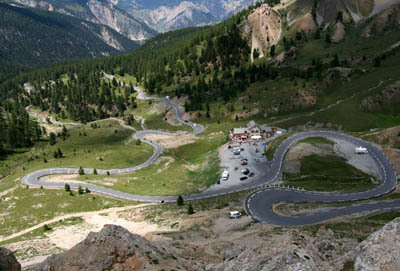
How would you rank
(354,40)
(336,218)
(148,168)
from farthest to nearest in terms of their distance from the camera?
1. (354,40)
2. (148,168)
3. (336,218)

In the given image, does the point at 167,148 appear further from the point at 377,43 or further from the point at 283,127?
the point at 377,43

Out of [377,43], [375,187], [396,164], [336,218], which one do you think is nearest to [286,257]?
[336,218]

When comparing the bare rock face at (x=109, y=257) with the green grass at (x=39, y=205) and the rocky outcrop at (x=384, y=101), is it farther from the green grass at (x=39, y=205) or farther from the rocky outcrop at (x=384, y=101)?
the rocky outcrop at (x=384, y=101)

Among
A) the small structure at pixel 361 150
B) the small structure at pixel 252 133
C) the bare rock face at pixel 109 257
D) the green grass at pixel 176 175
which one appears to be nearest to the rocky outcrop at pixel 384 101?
the small structure at pixel 252 133

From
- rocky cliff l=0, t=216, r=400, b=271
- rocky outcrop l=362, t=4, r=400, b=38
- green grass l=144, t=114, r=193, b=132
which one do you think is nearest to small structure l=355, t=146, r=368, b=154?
rocky cliff l=0, t=216, r=400, b=271

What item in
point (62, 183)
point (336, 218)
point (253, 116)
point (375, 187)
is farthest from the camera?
point (253, 116)

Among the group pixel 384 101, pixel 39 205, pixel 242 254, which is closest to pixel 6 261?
pixel 242 254

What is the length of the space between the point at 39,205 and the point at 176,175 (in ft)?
136

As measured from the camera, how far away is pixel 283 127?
414 feet

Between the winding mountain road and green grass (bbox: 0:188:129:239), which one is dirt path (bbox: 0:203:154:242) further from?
the winding mountain road

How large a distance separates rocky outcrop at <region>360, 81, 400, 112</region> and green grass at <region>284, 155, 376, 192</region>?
5308 cm

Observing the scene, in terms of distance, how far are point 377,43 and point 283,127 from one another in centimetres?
10374

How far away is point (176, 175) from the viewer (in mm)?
98688

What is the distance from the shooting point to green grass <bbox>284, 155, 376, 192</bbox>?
69.4 m
